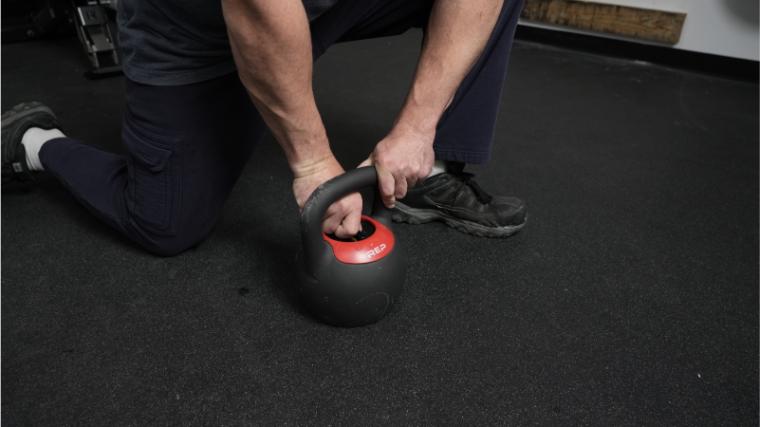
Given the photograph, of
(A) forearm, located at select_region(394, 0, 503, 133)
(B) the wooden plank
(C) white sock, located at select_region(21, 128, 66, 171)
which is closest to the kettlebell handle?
(A) forearm, located at select_region(394, 0, 503, 133)

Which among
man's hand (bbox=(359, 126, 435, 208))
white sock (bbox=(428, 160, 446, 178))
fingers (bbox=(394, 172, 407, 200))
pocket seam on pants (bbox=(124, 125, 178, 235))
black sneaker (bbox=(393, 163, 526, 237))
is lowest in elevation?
black sneaker (bbox=(393, 163, 526, 237))

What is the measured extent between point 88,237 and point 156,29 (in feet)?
1.60

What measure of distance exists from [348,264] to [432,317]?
231 millimetres

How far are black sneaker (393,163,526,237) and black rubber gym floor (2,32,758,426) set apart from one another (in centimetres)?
3

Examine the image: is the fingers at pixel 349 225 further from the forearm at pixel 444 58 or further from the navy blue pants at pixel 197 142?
the navy blue pants at pixel 197 142

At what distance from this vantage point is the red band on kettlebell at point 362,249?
73cm

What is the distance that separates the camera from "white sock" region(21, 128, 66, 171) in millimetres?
1111

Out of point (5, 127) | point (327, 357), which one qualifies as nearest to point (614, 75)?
point (327, 357)

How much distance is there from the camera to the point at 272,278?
3.11ft

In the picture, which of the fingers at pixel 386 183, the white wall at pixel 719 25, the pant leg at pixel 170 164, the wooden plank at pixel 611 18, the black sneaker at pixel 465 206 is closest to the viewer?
the fingers at pixel 386 183

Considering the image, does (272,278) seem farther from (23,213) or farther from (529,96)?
(529,96)

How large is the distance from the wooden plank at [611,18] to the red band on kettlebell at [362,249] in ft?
6.98

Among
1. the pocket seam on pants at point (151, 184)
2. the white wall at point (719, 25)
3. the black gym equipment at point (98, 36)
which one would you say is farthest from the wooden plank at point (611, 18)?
the pocket seam on pants at point (151, 184)

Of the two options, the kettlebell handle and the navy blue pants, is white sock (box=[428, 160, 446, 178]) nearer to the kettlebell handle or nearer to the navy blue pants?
the navy blue pants
